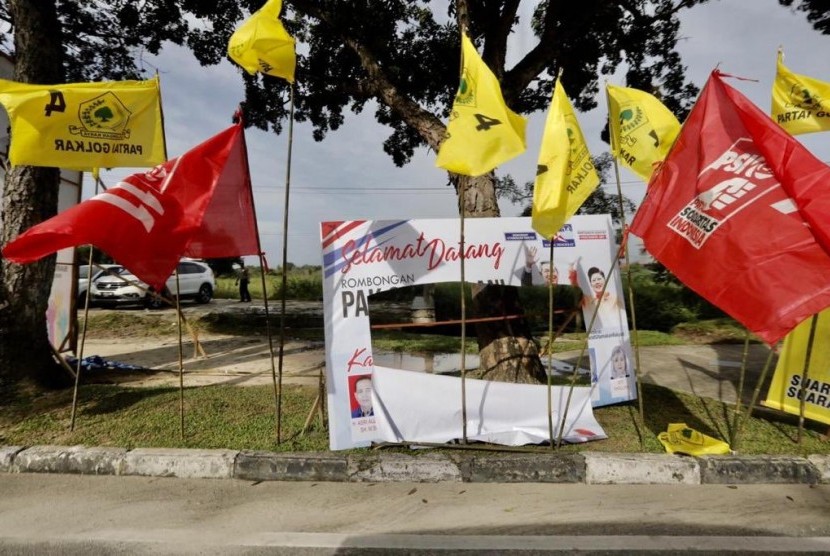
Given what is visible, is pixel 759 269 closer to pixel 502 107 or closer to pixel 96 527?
pixel 502 107

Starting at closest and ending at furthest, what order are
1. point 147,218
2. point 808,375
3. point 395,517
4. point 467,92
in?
point 395,517
point 467,92
point 147,218
point 808,375

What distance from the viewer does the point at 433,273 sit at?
14.3 feet

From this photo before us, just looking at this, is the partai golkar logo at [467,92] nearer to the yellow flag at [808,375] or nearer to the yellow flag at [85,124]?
the yellow flag at [85,124]

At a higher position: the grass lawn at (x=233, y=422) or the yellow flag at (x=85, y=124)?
the yellow flag at (x=85, y=124)

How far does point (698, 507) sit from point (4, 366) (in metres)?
6.68

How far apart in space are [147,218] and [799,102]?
6.34 m

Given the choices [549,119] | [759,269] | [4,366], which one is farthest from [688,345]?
[4,366]

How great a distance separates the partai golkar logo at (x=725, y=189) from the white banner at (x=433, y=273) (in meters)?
0.77

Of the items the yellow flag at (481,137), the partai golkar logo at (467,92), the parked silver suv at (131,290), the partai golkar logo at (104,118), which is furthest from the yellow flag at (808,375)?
the parked silver suv at (131,290)

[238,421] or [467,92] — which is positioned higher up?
[467,92]

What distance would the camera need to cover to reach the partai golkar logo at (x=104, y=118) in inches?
160

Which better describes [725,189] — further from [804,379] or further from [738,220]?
[804,379]

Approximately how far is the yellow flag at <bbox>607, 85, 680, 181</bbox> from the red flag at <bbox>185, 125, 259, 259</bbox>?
324 cm

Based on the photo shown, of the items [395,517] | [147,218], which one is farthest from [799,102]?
[147,218]
